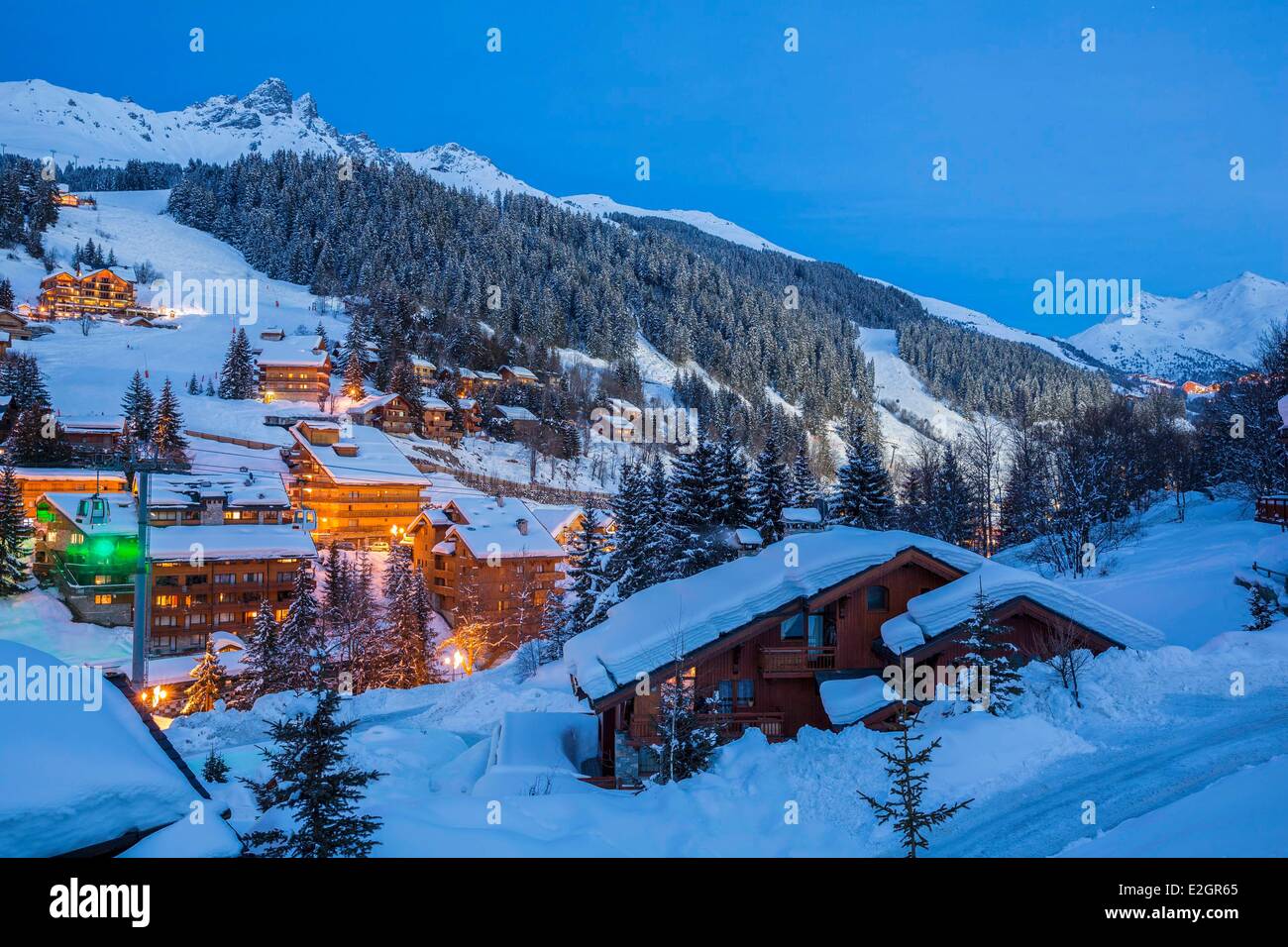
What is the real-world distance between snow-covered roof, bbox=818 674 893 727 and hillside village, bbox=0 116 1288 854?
106 millimetres

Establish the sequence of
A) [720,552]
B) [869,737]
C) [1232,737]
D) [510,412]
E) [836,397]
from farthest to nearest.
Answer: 1. [836,397]
2. [510,412]
3. [720,552]
4. [869,737]
5. [1232,737]

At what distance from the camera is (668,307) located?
145 meters

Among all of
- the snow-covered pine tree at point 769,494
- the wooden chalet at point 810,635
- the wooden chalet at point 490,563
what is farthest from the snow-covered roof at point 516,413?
the wooden chalet at point 810,635

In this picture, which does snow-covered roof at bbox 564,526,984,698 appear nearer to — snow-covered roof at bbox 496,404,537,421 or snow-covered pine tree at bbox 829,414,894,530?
snow-covered pine tree at bbox 829,414,894,530

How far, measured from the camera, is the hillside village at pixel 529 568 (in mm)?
12914

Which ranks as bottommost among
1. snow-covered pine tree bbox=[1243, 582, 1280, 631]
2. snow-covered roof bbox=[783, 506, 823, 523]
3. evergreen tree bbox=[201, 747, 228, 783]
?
evergreen tree bbox=[201, 747, 228, 783]

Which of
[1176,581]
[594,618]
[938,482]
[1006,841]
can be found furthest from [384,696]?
[938,482]

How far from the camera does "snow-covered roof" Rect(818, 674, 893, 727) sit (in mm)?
14938

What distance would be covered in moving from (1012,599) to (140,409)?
73031mm

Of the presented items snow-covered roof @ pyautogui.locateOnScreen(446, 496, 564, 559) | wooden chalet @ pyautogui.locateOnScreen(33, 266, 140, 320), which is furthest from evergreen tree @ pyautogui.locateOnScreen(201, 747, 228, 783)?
wooden chalet @ pyautogui.locateOnScreen(33, 266, 140, 320)

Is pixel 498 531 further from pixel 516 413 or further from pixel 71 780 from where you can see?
pixel 71 780

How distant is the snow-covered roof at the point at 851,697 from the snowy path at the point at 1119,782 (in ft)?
15.7

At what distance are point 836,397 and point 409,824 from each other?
5022 inches
